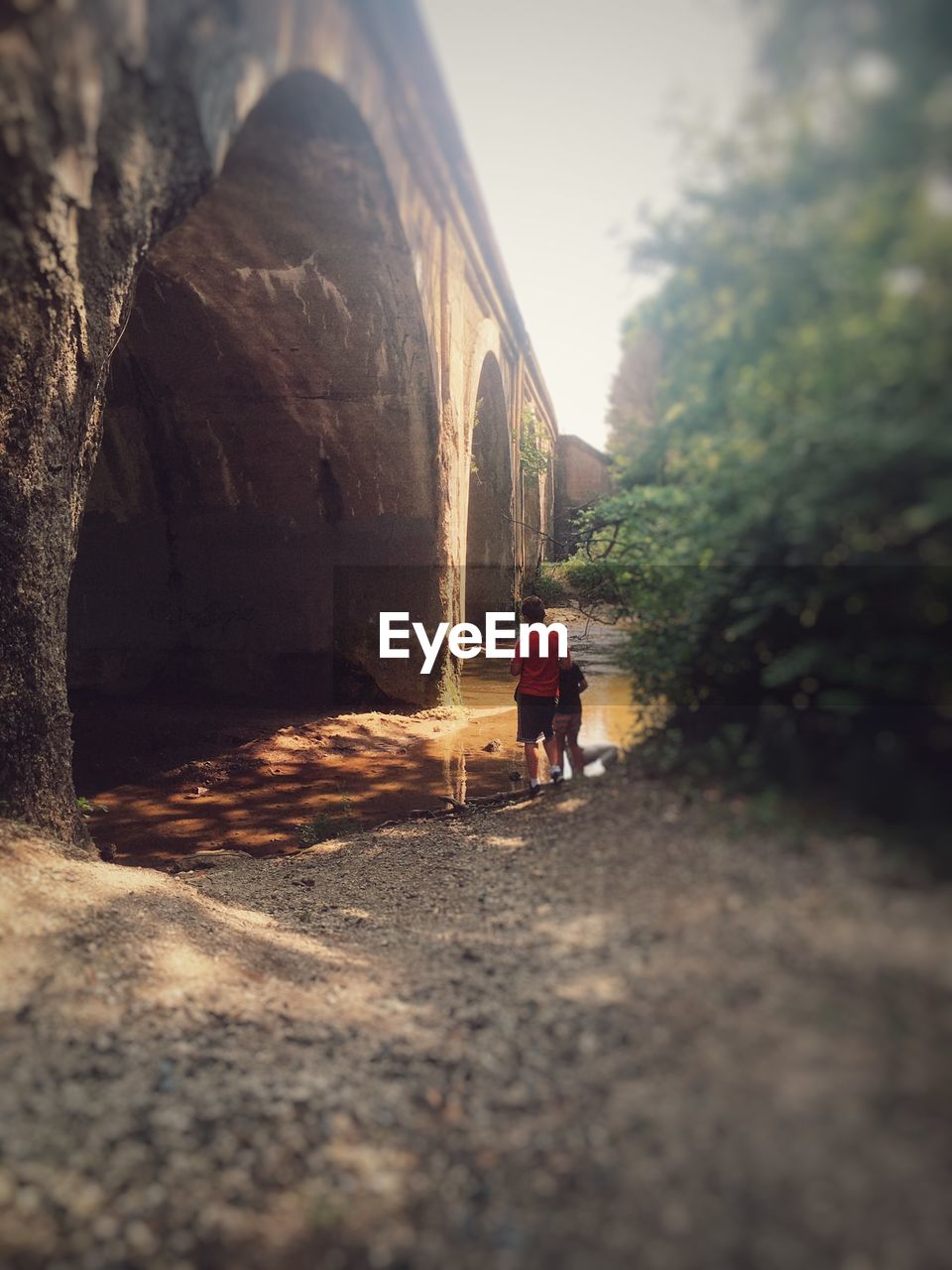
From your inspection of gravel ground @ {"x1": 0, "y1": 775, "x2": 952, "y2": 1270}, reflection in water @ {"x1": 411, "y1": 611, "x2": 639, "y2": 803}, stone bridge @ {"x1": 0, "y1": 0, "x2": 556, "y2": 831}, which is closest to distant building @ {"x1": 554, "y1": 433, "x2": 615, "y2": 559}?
stone bridge @ {"x1": 0, "y1": 0, "x2": 556, "y2": 831}

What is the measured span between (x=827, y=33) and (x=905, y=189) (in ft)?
1.46

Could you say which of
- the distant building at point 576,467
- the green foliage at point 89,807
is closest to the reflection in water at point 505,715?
the green foliage at point 89,807

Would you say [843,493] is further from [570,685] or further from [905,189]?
[570,685]

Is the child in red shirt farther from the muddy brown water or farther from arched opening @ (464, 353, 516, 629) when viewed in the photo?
arched opening @ (464, 353, 516, 629)

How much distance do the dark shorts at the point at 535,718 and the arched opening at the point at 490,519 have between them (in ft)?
26.0

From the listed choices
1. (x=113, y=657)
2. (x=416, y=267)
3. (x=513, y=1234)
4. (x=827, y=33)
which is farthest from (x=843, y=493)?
(x=113, y=657)

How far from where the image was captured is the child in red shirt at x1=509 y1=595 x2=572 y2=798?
15.1 feet

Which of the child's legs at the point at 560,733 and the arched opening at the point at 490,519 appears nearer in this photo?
the child's legs at the point at 560,733

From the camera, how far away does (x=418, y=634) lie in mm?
7969

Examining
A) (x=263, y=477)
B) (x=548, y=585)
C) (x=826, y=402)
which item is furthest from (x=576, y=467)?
(x=826, y=402)

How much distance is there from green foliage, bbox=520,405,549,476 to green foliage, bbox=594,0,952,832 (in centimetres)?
1175

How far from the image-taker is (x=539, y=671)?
4.67 m

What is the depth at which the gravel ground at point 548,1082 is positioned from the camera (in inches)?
53.6

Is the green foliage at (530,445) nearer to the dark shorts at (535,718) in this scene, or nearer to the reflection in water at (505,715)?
the reflection in water at (505,715)
